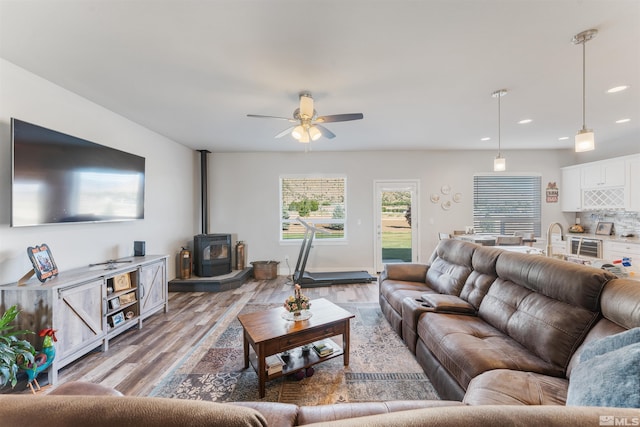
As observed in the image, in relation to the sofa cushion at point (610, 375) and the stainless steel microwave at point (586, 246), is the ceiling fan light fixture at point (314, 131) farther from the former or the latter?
the stainless steel microwave at point (586, 246)

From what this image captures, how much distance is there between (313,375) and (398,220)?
14.3 ft

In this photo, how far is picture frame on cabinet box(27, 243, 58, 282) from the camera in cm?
221

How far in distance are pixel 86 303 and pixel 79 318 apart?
0.14 m

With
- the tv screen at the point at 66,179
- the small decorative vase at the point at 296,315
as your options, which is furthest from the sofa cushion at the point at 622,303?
the tv screen at the point at 66,179

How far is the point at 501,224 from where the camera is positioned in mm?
5879

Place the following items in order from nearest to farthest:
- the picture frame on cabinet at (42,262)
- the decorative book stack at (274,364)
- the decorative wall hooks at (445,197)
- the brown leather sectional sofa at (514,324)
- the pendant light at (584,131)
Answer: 1. the brown leather sectional sofa at (514,324)
2. the pendant light at (584,131)
3. the decorative book stack at (274,364)
4. the picture frame on cabinet at (42,262)
5. the decorative wall hooks at (445,197)

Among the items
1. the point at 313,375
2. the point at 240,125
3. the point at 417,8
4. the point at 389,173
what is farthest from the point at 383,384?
the point at 389,173

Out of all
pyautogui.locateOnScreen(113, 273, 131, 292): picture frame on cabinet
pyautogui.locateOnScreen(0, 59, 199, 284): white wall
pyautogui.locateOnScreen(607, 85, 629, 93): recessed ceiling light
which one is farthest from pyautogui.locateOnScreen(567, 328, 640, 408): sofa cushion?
pyautogui.locateOnScreen(0, 59, 199, 284): white wall

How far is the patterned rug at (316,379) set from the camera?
200 cm

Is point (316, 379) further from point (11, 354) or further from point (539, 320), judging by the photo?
point (11, 354)

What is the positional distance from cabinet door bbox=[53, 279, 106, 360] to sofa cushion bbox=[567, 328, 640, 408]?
3.51 meters

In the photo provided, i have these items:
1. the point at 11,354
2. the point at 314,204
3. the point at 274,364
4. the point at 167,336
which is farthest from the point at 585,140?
the point at 11,354

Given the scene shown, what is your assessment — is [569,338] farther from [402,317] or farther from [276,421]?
[276,421]

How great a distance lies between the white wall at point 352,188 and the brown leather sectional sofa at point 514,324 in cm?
313
